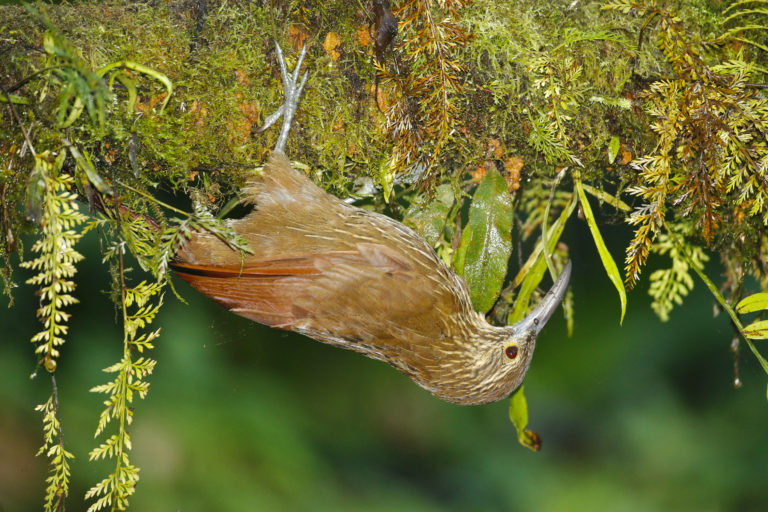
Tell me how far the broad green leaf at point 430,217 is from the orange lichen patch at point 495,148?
0.63 feet

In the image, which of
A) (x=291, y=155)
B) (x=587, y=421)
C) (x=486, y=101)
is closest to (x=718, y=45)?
(x=486, y=101)

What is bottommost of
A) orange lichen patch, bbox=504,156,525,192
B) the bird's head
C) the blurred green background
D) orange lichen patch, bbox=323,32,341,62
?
the blurred green background

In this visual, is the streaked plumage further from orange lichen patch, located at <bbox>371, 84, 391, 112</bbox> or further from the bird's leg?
orange lichen patch, located at <bbox>371, 84, 391, 112</bbox>

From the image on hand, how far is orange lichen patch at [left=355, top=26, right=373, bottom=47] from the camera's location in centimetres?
134

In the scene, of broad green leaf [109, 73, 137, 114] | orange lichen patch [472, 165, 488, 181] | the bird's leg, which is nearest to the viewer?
broad green leaf [109, 73, 137, 114]

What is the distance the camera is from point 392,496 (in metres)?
2.80

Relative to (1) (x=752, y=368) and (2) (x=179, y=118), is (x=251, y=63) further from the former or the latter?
(1) (x=752, y=368)

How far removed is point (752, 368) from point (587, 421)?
0.79 m

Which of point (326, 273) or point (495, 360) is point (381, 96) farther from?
point (495, 360)

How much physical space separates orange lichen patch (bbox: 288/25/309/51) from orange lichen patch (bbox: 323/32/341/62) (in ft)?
0.17

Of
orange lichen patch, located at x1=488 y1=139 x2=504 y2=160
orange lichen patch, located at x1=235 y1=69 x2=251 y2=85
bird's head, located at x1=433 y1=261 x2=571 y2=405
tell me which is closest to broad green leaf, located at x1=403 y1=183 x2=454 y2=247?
orange lichen patch, located at x1=488 y1=139 x2=504 y2=160

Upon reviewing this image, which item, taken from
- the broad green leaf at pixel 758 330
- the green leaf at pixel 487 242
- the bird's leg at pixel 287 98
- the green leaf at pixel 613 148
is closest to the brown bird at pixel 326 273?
the bird's leg at pixel 287 98

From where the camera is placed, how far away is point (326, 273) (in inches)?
53.4

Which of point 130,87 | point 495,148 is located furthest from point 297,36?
point 495,148
